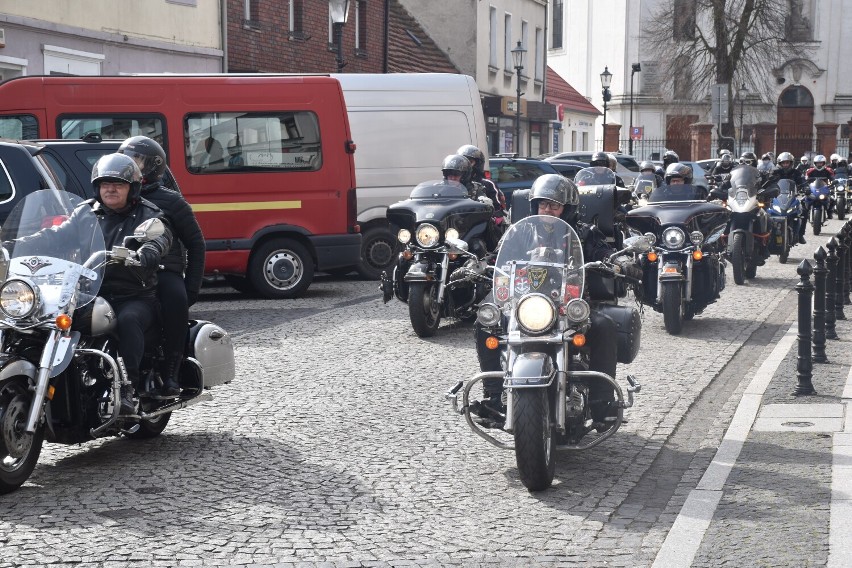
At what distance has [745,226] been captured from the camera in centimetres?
1770

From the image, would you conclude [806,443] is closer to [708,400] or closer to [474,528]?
[708,400]

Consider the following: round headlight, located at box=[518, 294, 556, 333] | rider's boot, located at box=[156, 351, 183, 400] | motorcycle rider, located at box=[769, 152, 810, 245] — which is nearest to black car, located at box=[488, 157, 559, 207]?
motorcycle rider, located at box=[769, 152, 810, 245]

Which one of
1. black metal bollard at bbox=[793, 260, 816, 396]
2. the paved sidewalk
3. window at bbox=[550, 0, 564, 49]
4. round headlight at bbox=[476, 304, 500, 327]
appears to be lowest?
the paved sidewalk

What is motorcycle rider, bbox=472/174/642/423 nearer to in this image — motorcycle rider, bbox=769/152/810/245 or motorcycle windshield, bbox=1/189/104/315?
motorcycle windshield, bbox=1/189/104/315

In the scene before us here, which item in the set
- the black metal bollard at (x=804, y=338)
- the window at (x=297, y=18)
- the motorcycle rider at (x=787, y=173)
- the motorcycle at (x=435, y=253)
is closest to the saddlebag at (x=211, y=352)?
the black metal bollard at (x=804, y=338)

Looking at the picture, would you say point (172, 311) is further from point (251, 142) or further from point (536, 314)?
point (251, 142)

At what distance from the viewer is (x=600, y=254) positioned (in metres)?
7.77

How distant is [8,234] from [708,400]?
15.4ft

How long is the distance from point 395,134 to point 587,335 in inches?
458

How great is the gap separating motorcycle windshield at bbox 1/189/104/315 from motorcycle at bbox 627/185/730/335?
665cm

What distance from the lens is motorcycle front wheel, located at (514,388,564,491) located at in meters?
6.22

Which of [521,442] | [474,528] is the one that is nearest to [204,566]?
[474,528]

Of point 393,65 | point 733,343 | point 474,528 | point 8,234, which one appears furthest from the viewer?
point 393,65

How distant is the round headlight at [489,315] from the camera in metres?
6.73
